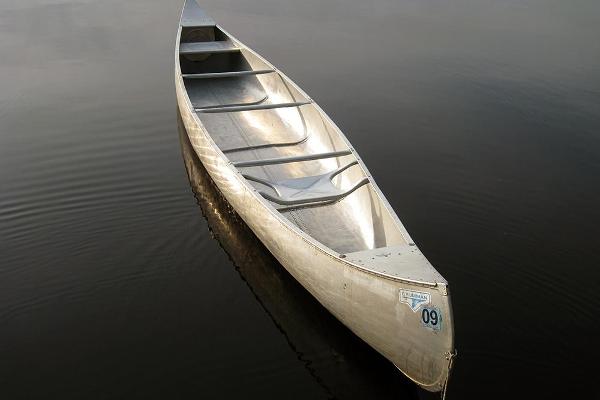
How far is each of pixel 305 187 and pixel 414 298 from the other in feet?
14.4

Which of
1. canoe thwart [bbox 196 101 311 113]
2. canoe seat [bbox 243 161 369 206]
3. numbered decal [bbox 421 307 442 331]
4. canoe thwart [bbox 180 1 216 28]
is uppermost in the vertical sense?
canoe thwart [bbox 180 1 216 28]

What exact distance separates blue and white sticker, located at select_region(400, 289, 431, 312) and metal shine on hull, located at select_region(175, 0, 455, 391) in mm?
21

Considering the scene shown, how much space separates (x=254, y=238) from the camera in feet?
36.2

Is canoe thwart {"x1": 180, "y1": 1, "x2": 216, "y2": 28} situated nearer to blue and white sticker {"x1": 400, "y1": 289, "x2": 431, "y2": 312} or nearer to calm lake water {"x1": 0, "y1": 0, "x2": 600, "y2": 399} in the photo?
calm lake water {"x1": 0, "y1": 0, "x2": 600, "y2": 399}

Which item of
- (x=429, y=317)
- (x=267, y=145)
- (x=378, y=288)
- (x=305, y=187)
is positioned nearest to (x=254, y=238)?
(x=305, y=187)

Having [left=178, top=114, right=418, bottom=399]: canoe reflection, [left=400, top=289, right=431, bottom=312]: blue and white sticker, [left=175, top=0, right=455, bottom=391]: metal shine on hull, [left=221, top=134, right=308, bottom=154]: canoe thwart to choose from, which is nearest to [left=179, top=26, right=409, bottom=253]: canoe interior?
[left=221, top=134, right=308, bottom=154]: canoe thwart

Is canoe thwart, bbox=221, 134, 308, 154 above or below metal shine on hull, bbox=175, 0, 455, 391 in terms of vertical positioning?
above

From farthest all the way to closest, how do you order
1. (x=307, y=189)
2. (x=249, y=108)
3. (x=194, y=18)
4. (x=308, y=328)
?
1. (x=194, y=18)
2. (x=249, y=108)
3. (x=307, y=189)
4. (x=308, y=328)

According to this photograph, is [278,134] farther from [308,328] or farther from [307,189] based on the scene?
[308,328]

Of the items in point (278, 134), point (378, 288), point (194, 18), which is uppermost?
point (194, 18)

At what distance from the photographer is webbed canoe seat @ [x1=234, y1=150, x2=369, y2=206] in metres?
10.2

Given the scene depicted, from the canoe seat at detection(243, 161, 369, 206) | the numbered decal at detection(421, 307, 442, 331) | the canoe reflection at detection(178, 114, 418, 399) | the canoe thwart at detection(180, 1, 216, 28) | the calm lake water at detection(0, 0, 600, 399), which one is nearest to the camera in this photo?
the numbered decal at detection(421, 307, 442, 331)

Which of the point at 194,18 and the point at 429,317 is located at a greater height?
the point at 194,18

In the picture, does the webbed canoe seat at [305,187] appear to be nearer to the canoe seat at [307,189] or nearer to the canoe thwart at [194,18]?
the canoe seat at [307,189]
